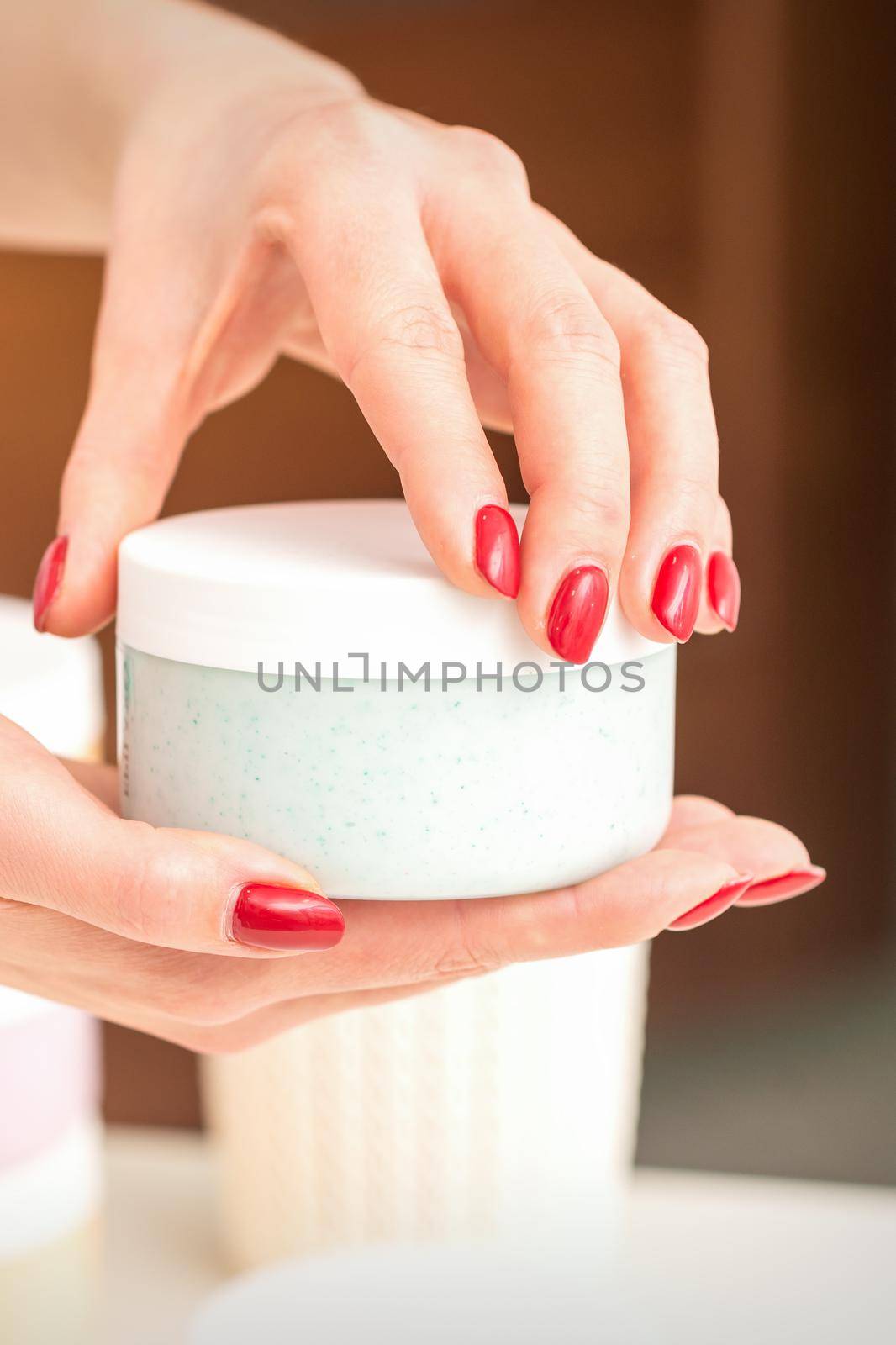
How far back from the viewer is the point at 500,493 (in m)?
0.52

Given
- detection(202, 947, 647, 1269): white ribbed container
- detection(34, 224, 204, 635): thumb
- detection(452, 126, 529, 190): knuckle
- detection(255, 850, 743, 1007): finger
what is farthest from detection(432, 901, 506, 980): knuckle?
detection(202, 947, 647, 1269): white ribbed container

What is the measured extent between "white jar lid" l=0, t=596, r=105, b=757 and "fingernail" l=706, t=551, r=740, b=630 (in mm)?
443

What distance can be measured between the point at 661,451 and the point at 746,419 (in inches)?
28.4

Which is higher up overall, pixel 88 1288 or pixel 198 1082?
pixel 88 1288

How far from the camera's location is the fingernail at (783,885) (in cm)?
65

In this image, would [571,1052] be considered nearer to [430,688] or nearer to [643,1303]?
[643,1303]

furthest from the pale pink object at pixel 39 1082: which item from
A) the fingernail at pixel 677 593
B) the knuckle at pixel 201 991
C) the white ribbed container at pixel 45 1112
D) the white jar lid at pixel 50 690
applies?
the fingernail at pixel 677 593

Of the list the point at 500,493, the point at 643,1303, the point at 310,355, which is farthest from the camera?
the point at 643,1303

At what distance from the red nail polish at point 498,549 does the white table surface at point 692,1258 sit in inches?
26.5

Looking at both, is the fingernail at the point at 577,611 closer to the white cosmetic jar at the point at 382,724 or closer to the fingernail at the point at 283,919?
the white cosmetic jar at the point at 382,724

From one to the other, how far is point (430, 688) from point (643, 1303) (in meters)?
0.79

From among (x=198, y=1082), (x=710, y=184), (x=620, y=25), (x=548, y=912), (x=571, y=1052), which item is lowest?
(x=198, y=1082)

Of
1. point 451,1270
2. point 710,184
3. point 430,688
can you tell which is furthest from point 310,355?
point 451,1270

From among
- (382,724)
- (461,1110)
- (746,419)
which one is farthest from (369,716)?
(746,419)
